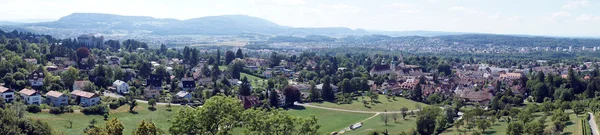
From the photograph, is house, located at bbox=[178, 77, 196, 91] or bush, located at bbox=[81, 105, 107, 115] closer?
bush, located at bbox=[81, 105, 107, 115]

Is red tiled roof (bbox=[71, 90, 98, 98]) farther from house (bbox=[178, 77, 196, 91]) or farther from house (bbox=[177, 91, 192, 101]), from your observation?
house (bbox=[178, 77, 196, 91])

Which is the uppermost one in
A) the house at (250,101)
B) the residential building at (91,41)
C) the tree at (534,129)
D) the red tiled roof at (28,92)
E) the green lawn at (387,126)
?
the residential building at (91,41)

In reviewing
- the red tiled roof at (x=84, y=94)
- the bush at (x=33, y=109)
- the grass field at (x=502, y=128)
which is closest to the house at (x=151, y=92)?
the red tiled roof at (x=84, y=94)

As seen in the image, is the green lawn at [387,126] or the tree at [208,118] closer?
the tree at [208,118]

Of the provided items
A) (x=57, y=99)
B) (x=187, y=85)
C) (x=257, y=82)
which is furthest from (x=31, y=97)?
(x=257, y=82)

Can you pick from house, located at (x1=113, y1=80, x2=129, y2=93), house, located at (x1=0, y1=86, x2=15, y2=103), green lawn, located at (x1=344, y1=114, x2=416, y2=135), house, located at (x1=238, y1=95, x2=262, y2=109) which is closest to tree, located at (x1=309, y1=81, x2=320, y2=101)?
house, located at (x1=238, y1=95, x2=262, y2=109)

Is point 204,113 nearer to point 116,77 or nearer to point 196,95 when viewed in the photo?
point 196,95

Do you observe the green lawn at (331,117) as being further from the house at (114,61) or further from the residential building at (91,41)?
the residential building at (91,41)
